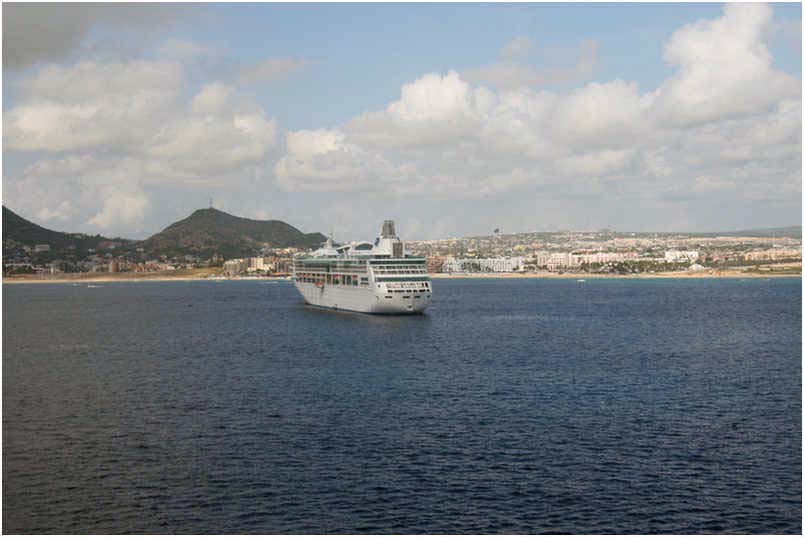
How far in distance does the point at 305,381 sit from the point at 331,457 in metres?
22.0

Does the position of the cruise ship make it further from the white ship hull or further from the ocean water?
the ocean water

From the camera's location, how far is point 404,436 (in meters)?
42.3

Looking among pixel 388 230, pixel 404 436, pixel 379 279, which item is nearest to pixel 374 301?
pixel 379 279

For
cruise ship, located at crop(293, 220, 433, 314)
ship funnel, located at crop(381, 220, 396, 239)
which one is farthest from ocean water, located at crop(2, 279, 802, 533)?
ship funnel, located at crop(381, 220, 396, 239)

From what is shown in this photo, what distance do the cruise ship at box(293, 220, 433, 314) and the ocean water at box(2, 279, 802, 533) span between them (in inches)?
943

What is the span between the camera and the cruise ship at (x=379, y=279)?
110750mm

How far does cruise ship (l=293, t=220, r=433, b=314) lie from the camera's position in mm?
110750

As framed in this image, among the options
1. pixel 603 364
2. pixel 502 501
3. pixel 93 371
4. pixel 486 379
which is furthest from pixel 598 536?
pixel 93 371

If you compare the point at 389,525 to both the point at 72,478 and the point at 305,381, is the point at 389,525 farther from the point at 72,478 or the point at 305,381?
the point at 305,381

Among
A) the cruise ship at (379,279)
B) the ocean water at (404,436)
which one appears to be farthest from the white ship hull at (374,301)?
the ocean water at (404,436)

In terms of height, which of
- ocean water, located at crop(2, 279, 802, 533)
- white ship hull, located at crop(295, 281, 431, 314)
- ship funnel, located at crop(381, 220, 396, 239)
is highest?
ship funnel, located at crop(381, 220, 396, 239)

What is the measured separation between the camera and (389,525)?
29875 mm

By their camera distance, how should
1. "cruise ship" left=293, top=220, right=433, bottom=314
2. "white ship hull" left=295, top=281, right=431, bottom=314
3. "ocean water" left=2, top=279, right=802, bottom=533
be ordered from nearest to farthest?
"ocean water" left=2, top=279, right=802, bottom=533
"white ship hull" left=295, top=281, right=431, bottom=314
"cruise ship" left=293, top=220, right=433, bottom=314

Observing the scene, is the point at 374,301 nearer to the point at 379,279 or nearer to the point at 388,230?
the point at 379,279
